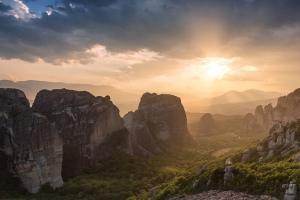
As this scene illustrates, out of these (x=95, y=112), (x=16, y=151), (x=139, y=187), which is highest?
(x=95, y=112)

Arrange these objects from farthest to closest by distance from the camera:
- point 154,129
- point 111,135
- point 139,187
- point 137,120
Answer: point 154,129
point 137,120
point 111,135
point 139,187

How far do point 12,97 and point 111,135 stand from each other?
2046cm

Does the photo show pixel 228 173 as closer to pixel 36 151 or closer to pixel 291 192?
pixel 291 192

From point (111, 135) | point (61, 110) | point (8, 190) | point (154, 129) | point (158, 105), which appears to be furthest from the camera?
point (158, 105)

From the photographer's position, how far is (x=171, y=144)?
8038 centimetres

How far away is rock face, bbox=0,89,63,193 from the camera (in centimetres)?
3650

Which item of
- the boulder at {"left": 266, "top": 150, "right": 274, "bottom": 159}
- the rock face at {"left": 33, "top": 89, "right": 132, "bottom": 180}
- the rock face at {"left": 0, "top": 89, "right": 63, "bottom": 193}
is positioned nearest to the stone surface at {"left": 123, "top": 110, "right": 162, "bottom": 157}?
the rock face at {"left": 33, "top": 89, "right": 132, "bottom": 180}

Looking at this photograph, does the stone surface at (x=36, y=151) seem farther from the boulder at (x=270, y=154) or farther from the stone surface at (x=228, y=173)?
the boulder at (x=270, y=154)

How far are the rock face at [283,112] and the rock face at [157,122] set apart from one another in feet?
103

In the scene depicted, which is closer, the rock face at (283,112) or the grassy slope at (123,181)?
the grassy slope at (123,181)

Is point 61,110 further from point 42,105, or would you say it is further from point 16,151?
point 16,151

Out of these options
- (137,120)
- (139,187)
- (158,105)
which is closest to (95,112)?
(139,187)

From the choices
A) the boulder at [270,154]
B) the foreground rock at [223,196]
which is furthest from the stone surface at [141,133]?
the foreground rock at [223,196]

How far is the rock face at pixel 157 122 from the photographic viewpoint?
235ft
